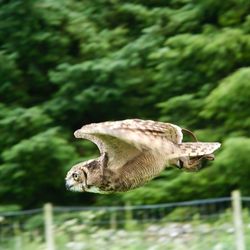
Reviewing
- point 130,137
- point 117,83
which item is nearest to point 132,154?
point 130,137

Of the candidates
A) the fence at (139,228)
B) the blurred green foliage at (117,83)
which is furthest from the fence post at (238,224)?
the blurred green foliage at (117,83)

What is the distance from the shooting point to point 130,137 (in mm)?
2887

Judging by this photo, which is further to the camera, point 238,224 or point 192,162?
point 238,224

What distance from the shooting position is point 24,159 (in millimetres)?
8727

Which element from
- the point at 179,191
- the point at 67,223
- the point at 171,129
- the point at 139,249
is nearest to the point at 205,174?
the point at 179,191

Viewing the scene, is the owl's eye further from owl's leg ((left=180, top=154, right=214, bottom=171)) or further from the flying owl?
owl's leg ((left=180, top=154, right=214, bottom=171))

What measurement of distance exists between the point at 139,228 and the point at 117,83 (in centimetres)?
239

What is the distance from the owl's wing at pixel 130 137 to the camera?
2914 mm

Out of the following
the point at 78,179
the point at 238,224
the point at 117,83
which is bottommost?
the point at 78,179

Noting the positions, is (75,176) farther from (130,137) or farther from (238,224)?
(238,224)

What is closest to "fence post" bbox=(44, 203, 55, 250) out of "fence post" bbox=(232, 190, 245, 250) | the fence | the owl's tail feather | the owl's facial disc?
the fence

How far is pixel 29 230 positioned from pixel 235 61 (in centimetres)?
260

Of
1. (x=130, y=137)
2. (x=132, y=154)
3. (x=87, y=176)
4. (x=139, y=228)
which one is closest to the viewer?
(x=130, y=137)

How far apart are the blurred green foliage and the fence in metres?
0.74
